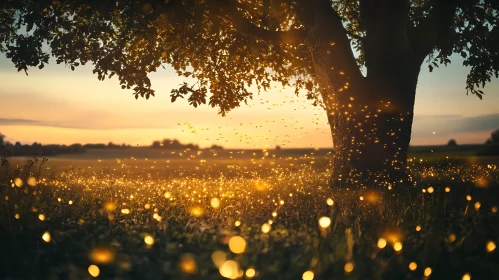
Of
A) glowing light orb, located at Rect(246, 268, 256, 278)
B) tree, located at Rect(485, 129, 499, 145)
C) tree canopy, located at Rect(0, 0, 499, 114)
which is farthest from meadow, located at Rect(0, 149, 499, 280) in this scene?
tree, located at Rect(485, 129, 499, 145)

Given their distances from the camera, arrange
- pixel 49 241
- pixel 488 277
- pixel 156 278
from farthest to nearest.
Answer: pixel 49 241
pixel 488 277
pixel 156 278

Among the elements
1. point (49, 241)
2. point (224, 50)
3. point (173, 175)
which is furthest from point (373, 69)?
point (49, 241)

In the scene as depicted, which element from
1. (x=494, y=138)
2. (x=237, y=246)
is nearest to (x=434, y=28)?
(x=237, y=246)

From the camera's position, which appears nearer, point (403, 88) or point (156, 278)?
point (156, 278)

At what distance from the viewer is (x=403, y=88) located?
1502 centimetres

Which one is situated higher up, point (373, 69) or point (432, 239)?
point (373, 69)

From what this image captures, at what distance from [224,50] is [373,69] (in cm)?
564

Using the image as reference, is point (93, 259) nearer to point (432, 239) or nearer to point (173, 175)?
point (432, 239)

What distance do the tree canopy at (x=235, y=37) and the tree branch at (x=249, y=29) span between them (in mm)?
29

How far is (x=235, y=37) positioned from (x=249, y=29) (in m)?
2.09

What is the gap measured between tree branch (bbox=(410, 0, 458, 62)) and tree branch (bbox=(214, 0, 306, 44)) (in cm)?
353

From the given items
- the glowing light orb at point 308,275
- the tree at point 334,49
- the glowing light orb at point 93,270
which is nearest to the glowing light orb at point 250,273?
the glowing light orb at point 308,275

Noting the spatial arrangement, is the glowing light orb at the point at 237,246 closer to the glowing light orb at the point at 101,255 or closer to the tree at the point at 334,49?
the glowing light orb at the point at 101,255

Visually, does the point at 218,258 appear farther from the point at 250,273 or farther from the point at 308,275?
Answer: the point at 308,275
